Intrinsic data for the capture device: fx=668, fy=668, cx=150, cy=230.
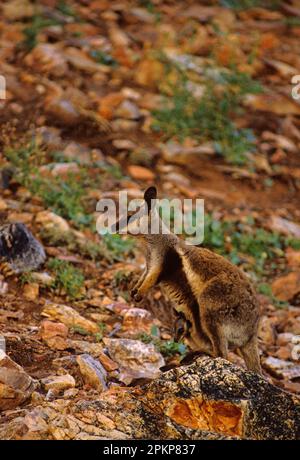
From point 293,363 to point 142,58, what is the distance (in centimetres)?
627

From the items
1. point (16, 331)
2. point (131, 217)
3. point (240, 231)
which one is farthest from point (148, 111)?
point (16, 331)

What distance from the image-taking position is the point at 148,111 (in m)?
9.70

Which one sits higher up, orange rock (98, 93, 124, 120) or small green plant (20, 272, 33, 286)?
orange rock (98, 93, 124, 120)

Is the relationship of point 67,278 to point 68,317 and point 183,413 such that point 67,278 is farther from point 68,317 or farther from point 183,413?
point 183,413

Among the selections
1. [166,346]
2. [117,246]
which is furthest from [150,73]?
[166,346]

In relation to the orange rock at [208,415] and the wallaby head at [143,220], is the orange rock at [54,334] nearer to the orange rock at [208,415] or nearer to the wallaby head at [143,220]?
the wallaby head at [143,220]

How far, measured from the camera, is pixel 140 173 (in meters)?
8.51

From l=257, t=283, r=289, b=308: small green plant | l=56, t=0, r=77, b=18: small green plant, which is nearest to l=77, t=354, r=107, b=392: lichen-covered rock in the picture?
l=257, t=283, r=289, b=308: small green plant

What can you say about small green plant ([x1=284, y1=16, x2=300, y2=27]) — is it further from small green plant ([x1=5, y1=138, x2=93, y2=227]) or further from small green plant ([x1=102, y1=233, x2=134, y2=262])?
small green plant ([x1=102, y1=233, x2=134, y2=262])

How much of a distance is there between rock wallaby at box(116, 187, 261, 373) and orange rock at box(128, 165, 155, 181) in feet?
9.55

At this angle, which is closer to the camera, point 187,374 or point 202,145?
point 187,374

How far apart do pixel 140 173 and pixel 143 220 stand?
3.03 metres

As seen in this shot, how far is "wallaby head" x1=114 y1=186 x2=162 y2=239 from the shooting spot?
5500 mm
